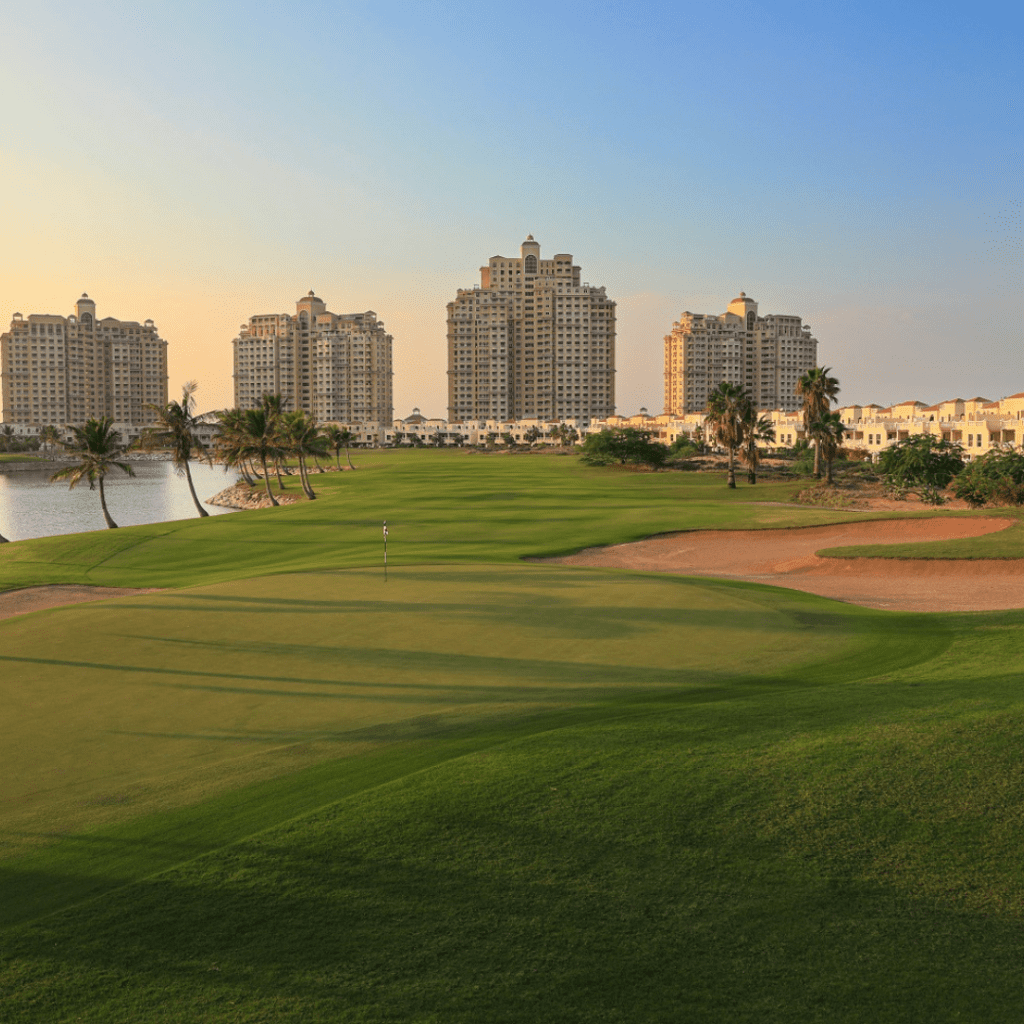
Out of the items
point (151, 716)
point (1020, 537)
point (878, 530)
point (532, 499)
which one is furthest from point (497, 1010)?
point (532, 499)

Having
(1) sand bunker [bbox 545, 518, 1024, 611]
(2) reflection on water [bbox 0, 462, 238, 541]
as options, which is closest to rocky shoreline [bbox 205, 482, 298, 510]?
(2) reflection on water [bbox 0, 462, 238, 541]

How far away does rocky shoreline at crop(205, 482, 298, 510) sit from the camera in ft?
319

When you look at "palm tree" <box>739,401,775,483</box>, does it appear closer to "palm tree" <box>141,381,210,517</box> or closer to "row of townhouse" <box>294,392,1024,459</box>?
"row of townhouse" <box>294,392,1024,459</box>

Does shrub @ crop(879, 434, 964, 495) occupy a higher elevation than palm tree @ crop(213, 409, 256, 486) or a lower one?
lower

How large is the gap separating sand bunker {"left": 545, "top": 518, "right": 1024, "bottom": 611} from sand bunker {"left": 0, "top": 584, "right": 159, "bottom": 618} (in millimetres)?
16564

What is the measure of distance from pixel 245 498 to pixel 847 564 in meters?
82.4

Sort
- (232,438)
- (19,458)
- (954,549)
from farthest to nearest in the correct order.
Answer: (19,458)
(232,438)
(954,549)

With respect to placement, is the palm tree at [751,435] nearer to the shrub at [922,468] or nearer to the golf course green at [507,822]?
the shrub at [922,468]

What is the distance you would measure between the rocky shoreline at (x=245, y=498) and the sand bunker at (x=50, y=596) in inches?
2394

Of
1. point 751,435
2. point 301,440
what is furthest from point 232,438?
point 751,435

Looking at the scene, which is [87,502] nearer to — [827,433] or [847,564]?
[827,433]

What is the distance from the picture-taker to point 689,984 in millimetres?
6523

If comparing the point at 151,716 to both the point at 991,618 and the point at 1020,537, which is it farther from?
the point at 1020,537

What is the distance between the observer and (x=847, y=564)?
34.0 m
